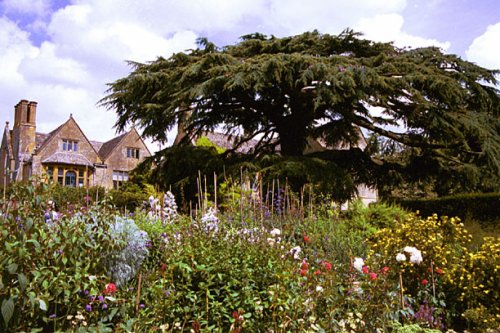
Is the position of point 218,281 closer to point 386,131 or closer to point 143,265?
point 143,265

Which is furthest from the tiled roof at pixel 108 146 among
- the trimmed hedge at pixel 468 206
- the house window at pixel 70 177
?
the trimmed hedge at pixel 468 206

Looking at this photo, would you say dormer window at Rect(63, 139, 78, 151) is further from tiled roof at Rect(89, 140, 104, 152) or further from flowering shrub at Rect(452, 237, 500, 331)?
flowering shrub at Rect(452, 237, 500, 331)

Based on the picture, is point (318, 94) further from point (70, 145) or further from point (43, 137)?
point (43, 137)

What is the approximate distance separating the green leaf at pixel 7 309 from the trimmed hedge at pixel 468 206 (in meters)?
11.7

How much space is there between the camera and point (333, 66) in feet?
33.6

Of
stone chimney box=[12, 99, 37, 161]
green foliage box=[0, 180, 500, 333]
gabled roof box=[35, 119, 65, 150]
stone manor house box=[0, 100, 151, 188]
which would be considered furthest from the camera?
gabled roof box=[35, 119, 65, 150]

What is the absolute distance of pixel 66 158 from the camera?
1179 inches

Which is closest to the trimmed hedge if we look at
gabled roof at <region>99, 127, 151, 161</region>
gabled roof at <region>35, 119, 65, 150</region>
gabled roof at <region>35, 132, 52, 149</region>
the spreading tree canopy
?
the spreading tree canopy

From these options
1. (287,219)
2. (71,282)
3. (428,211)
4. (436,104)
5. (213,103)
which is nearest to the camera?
(71,282)

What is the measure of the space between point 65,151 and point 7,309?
30.6 metres

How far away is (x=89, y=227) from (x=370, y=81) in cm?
806

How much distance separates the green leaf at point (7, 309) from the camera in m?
2.16

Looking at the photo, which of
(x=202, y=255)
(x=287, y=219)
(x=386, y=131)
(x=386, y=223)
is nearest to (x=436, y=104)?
(x=386, y=131)

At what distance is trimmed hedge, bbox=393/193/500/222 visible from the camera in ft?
42.8
